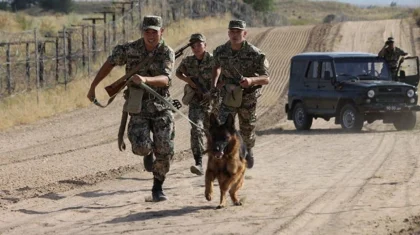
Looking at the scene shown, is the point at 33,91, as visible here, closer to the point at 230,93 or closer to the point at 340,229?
the point at 230,93

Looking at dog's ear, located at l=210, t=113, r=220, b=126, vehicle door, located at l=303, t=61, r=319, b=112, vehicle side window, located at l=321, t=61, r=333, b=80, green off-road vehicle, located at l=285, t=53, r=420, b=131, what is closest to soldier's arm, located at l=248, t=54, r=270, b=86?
dog's ear, located at l=210, t=113, r=220, b=126

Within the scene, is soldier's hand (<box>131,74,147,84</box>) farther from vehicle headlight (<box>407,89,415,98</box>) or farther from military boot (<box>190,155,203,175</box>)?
vehicle headlight (<box>407,89,415,98</box>)

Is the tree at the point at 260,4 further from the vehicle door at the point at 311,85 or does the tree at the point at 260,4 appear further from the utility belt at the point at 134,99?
the utility belt at the point at 134,99

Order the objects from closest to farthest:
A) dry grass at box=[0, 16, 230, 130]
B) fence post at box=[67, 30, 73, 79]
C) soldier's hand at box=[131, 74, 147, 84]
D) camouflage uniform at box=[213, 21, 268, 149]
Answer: soldier's hand at box=[131, 74, 147, 84]
camouflage uniform at box=[213, 21, 268, 149]
dry grass at box=[0, 16, 230, 130]
fence post at box=[67, 30, 73, 79]

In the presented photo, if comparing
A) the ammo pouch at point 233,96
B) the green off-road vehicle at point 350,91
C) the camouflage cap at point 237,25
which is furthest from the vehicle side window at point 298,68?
the camouflage cap at point 237,25

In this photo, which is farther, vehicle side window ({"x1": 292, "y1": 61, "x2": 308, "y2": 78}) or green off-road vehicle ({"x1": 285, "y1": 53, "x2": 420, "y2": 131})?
vehicle side window ({"x1": 292, "y1": 61, "x2": 308, "y2": 78})

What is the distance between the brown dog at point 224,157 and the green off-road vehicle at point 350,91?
11.0m

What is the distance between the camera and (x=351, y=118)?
67.5 ft

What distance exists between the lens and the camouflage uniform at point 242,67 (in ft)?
37.1

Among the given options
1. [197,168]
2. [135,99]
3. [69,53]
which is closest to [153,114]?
[135,99]

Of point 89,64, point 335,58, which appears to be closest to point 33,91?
point 89,64

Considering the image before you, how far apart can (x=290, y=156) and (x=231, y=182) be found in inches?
235

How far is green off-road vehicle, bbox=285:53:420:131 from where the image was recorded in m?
20.4

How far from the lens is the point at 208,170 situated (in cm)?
973
